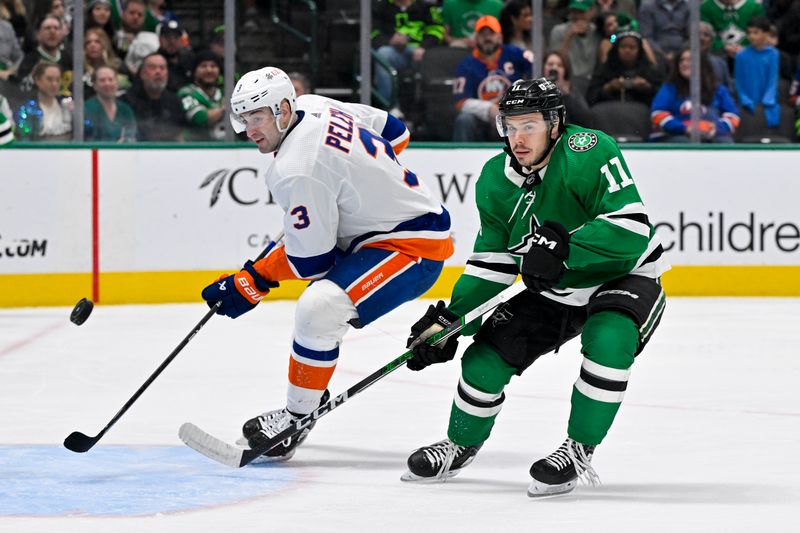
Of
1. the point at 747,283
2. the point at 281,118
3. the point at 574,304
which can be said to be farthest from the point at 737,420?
the point at 747,283

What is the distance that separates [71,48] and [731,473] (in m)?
5.11

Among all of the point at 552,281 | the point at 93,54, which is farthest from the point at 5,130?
the point at 552,281

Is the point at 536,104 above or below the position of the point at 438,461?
above

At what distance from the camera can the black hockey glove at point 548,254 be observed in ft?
10.4

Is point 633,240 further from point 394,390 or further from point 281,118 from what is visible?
point 394,390

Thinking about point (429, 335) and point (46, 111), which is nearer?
point (429, 335)

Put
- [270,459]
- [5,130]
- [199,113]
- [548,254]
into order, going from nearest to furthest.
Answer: [548,254] → [270,459] → [5,130] → [199,113]

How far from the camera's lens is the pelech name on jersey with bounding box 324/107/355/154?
3779 mm

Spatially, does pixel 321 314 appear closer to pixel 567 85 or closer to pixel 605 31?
pixel 567 85

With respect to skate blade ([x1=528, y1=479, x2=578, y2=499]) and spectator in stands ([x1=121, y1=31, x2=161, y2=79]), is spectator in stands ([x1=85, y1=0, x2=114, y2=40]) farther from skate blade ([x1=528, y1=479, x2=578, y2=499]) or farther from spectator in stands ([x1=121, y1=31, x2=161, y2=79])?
skate blade ([x1=528, y1=479, x2=578, y2=499])

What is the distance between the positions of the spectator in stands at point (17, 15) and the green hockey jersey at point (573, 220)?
4714 millimetres

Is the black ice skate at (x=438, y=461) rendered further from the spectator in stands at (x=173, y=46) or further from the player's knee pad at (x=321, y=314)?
the spectator in stands at (x=173, y=46)

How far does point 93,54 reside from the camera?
25.2 feet

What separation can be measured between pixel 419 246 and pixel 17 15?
4343 mm
